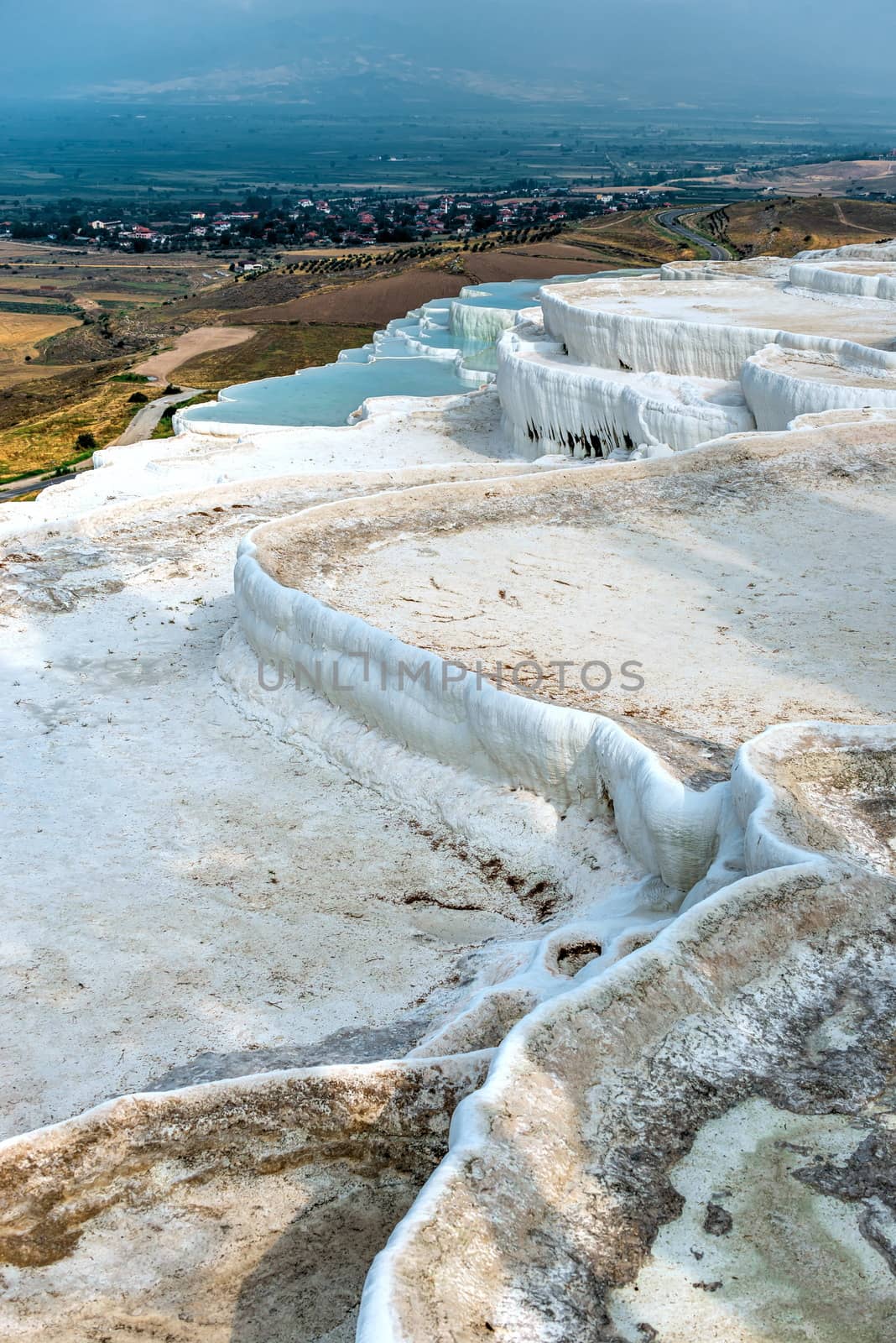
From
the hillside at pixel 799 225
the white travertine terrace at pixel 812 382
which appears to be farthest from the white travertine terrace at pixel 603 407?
the hillside at pixel 799 225

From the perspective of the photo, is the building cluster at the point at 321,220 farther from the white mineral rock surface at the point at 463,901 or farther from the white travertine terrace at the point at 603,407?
the white mineral rock surface at the point at 463,901

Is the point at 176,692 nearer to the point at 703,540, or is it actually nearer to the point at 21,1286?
the point at 703,540

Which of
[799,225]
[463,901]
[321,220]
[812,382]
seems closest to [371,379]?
[812,382]

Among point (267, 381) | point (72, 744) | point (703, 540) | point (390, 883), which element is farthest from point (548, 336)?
point (390, 883)

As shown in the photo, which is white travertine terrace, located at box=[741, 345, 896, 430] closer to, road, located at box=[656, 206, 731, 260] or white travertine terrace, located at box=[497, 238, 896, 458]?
white travertine terrace, located at box=[497, 238, 896, 458]

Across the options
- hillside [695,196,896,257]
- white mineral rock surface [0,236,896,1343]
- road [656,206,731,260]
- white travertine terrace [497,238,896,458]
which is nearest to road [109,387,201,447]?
white travertine terrace [497,238,896,458]

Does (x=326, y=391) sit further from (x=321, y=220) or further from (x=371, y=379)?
(x=321, y=220)
